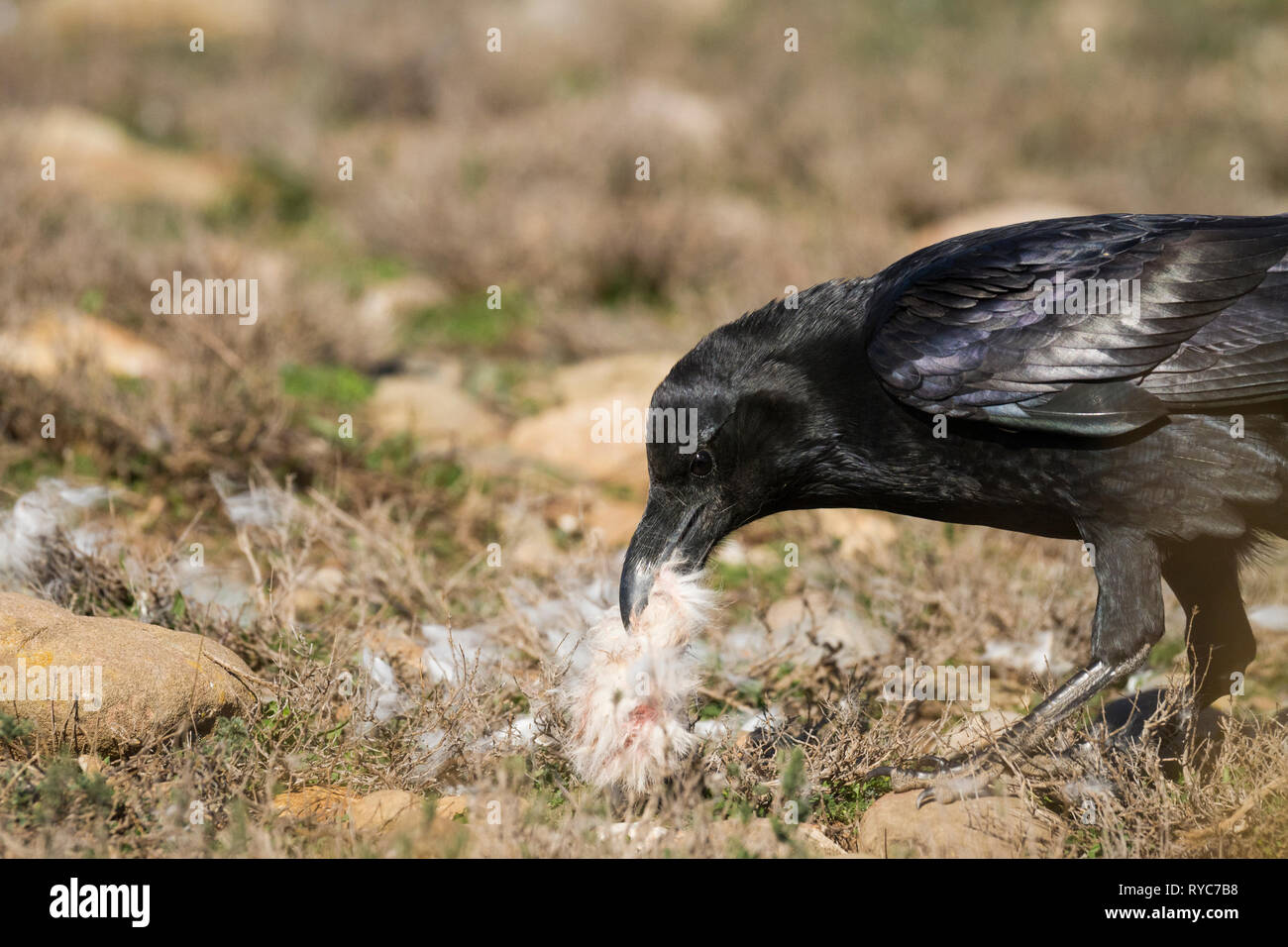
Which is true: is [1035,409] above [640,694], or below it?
above

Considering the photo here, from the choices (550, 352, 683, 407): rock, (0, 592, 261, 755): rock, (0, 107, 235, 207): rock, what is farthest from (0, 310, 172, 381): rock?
(0, 107, 235, 207): rock

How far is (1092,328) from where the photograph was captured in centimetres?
348

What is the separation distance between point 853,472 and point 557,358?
4708 mm

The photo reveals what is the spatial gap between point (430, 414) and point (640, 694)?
3859mm

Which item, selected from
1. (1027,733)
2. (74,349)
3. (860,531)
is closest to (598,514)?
(860,531)

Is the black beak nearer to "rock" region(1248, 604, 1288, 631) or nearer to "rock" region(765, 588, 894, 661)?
"rock" region(765, 588, 894, 661)

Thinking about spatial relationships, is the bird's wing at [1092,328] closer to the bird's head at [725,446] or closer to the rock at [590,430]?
the bird's head at [725,446]

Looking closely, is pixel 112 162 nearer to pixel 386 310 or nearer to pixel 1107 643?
pixel 386 310

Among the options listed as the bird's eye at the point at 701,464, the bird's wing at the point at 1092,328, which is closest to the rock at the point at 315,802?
the bird's eye at the point at 701,464

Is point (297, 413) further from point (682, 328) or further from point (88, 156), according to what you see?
point (88, 156)

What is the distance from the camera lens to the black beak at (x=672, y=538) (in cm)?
368

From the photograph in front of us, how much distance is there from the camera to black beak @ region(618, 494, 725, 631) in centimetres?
368

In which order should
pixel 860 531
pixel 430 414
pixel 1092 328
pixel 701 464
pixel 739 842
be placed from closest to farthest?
1. pixel 739 842
2. pixel 1092 328
3. pixel 701 464
4. pixel 860 531
5. pixel 430 414
